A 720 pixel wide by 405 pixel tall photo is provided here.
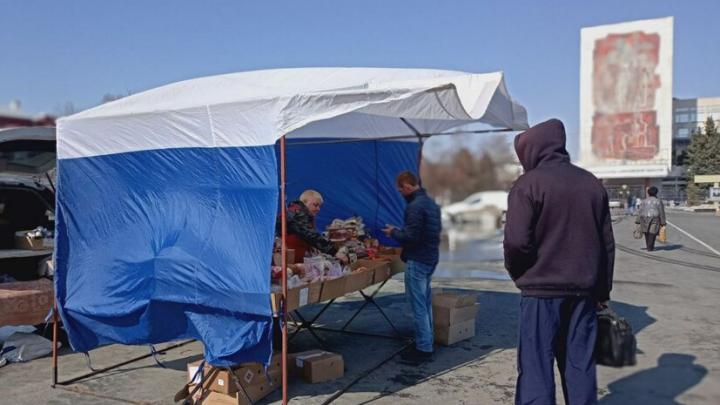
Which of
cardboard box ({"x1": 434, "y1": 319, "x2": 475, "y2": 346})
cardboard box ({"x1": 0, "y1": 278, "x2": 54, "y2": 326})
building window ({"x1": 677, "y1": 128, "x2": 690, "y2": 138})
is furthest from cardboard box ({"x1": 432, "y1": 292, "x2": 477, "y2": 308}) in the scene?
building window ({"x1": 677, "y1": 128, "x2": 690, "y2": 138})

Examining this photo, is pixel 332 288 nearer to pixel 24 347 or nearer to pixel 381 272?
pixel 381 272

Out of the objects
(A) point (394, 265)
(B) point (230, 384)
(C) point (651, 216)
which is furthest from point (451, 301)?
(C) point (651, 216)

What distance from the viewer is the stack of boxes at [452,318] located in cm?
673

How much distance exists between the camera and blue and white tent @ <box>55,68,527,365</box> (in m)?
4.64

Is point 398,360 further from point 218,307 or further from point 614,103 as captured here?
point 614,103

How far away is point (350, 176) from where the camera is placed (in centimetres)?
875

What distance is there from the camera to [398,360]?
20.4 ft

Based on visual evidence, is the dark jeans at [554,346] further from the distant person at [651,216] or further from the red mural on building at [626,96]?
the red mural on building at [626,96]

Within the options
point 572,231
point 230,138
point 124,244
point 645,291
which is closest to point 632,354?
point 572,231

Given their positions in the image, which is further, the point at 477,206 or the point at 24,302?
the point at 24,302

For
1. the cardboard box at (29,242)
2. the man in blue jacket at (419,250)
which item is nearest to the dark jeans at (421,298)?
the man in blue jacket at (419,250)

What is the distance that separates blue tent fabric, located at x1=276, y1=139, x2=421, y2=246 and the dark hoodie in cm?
482

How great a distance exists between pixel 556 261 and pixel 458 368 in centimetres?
260

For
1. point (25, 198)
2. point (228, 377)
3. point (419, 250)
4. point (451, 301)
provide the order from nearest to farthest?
point (228, 377) → point (419, 250) → point (451, 301) → point (25, 198)
